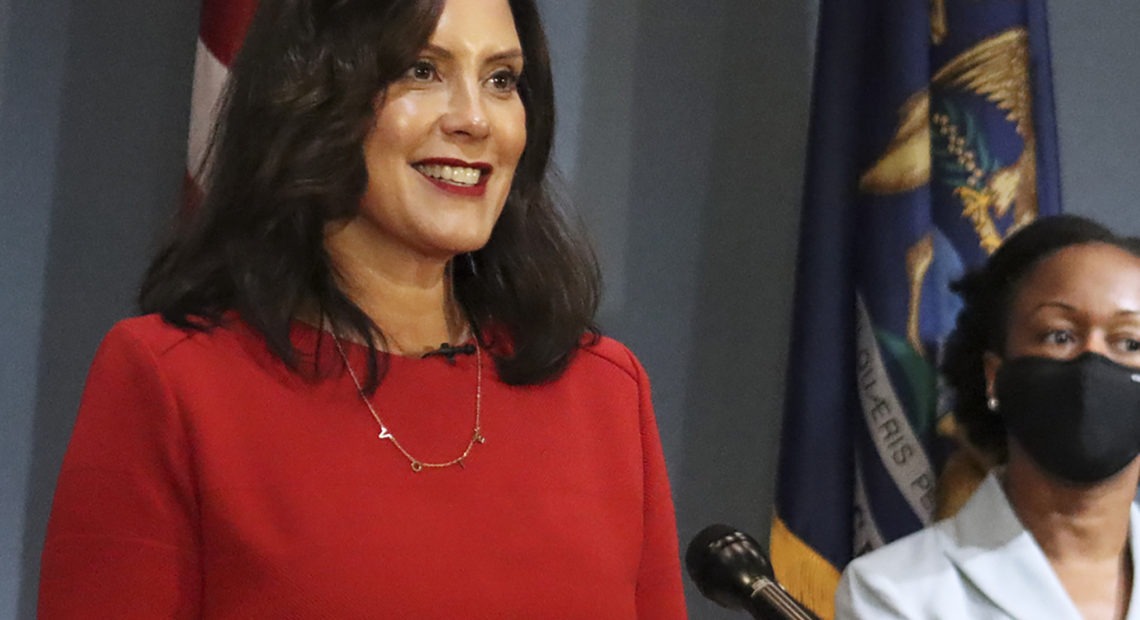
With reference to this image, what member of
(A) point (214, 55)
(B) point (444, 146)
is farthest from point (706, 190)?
(B) point (444, 146)

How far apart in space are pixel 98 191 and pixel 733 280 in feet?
3.71

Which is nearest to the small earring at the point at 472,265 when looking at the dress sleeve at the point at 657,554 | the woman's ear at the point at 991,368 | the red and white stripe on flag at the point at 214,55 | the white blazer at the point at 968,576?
the dress sleeve at the point at 657,554

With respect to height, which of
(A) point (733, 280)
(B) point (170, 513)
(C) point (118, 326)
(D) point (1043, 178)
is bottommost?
(B) point (170, 513)

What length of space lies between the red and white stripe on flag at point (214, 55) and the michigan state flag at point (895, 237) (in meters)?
0.97

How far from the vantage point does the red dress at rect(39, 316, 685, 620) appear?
117 centimetres

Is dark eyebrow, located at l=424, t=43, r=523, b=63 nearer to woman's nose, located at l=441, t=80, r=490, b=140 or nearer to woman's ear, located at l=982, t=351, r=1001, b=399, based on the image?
woman's nose, located at l=441, t=80, r=490, b=140

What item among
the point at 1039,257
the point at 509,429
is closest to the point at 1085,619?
the point at 1039,257

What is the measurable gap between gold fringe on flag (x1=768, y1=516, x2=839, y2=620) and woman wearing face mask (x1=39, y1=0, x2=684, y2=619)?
0.92 meters

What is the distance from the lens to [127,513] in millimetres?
1165

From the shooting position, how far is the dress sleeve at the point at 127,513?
3.81 feet

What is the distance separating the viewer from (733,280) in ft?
8.59

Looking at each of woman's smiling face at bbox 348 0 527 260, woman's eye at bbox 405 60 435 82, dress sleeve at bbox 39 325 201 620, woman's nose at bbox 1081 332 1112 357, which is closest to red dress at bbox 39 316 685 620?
dress sleeve at bbox 39 325 201 620

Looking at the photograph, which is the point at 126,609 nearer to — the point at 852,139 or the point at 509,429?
the point at 509,429

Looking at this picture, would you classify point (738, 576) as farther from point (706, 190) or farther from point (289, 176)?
point (706, 190)
